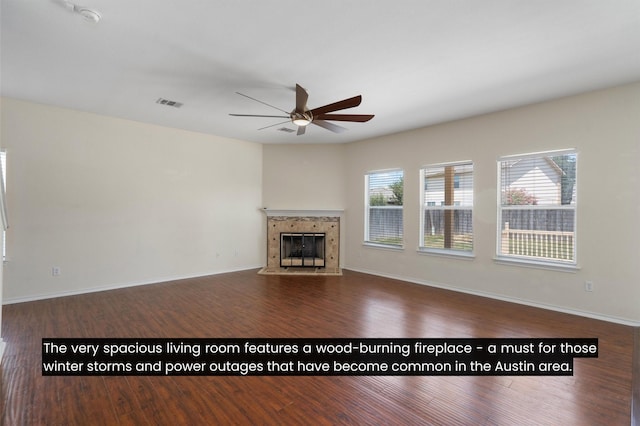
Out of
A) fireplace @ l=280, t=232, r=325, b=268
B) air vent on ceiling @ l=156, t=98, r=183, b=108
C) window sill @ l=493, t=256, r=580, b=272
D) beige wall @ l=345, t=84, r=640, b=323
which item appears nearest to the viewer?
beige wall @ l=345, t=84, r=640, b=323

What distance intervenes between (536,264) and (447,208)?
158cm

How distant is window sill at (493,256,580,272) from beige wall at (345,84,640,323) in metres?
0.06

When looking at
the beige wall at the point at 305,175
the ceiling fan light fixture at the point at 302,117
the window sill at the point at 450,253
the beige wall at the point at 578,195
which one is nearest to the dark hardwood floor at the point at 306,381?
the beige wall at the point at 578,195

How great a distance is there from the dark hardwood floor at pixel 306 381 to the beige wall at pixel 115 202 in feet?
2.23

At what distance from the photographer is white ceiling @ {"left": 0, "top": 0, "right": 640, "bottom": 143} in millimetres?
2357

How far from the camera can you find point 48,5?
90.7 inches

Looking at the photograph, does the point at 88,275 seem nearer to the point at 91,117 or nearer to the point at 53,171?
the point at 53,171

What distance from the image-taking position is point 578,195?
4.01 metres

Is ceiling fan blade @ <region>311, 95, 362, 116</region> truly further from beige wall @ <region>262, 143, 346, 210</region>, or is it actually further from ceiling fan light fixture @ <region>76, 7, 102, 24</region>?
beige wall @ <region>262, 143, 346, 210</region>

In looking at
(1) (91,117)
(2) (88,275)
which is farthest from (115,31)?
(2) (88,275)

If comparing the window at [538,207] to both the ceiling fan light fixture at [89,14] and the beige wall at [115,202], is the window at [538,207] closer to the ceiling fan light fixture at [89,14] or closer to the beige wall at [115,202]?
the beige wall at [115,202]

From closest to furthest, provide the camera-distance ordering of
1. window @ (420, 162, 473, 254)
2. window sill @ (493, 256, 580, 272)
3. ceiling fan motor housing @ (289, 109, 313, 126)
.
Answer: ceiling fan motor housing @ (289, 109, 313, 126) < window sill @ (493, 256, 580, 272) < window @ (420, 162, 473, 254)

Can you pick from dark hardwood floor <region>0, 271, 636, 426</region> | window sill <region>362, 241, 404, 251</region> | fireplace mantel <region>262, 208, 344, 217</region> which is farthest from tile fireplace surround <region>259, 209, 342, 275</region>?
dark hardwood floor <region>0, 271, 636, 426</region>

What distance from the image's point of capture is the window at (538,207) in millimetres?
4133
